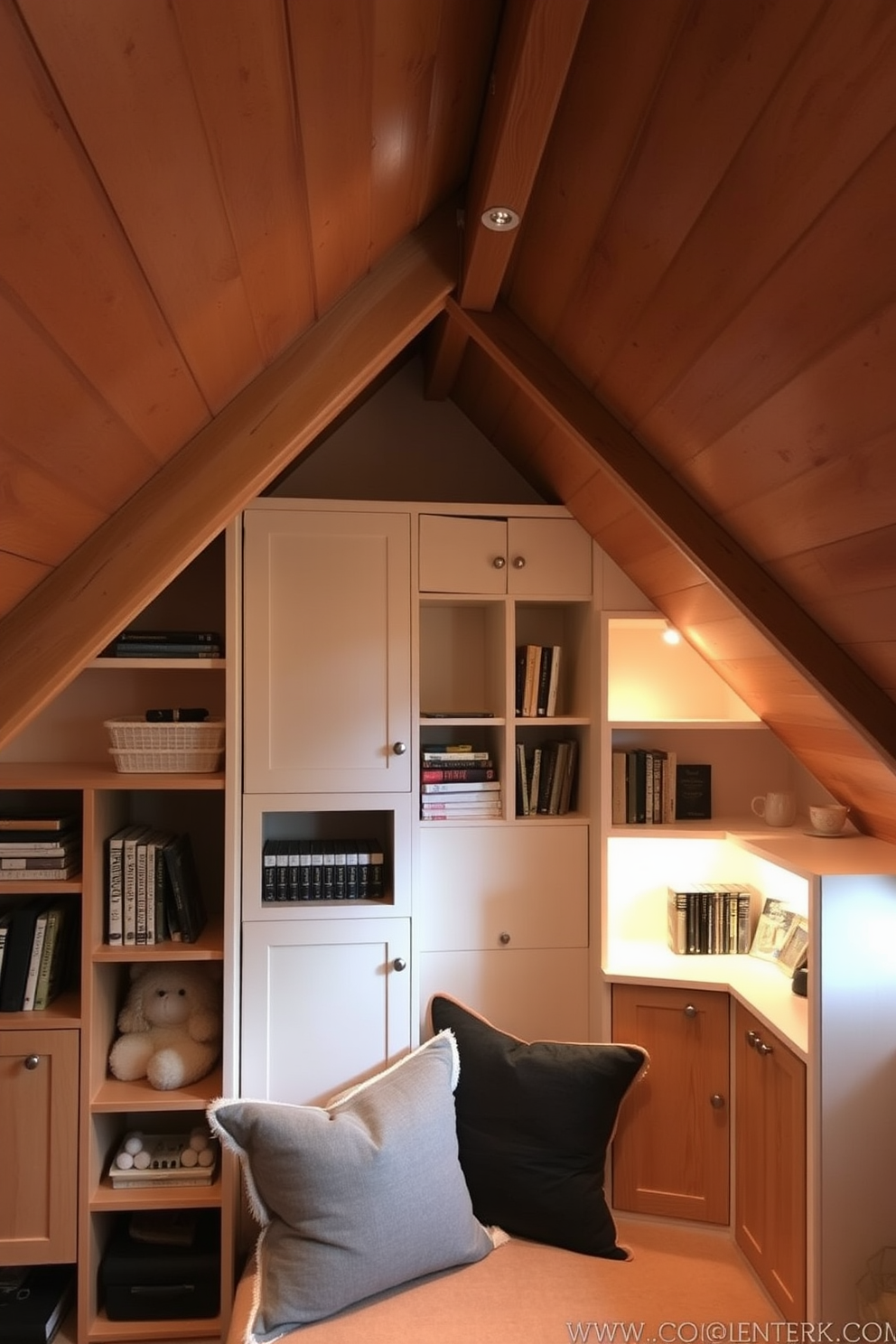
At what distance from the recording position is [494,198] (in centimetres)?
133

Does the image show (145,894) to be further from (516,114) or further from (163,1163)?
(516,114)

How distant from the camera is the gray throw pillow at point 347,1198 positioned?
1.83 m

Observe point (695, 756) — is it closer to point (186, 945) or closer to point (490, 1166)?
point (490, 1166)

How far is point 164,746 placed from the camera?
215 cm

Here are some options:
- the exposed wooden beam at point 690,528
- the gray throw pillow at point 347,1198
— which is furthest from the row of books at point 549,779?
the exposed wooden beam at point 690,528

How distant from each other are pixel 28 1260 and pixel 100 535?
6.20 feet

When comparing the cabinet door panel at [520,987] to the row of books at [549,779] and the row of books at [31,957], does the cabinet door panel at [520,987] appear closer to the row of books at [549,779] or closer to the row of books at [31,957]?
the row of books at [549,779]

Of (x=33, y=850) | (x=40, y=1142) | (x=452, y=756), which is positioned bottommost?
(x=40, y=1142)

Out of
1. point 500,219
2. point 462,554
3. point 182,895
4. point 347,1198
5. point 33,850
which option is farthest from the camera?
point 462,554

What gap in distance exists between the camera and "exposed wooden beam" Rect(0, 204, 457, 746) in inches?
54.2

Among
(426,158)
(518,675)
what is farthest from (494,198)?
(518,675)

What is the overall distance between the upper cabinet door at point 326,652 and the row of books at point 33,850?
49cm

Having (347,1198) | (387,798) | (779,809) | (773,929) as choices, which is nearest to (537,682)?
(387,798)

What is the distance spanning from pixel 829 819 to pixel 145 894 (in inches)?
71.9
